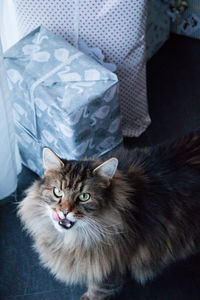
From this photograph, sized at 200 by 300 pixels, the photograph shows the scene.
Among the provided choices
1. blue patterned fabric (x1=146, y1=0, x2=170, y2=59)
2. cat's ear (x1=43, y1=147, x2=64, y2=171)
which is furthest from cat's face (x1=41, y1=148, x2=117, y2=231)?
blue patterned fabric (x1=146, y1=0, x2=170, y2=59)

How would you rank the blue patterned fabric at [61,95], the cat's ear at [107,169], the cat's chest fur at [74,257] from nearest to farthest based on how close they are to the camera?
the cat's ear at [107,169] < the cat's chest fur at [74,257] < the blue patterned fabric at [61,95]

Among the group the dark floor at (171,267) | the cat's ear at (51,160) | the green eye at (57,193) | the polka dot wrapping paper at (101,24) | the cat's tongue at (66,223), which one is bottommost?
the dark floor at (171,267)

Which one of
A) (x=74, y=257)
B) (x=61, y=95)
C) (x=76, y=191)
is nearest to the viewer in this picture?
(x=76, y=191)

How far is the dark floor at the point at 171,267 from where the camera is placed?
155 centimetres

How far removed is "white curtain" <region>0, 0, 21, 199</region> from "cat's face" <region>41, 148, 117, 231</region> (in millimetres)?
468

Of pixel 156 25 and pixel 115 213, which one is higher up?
pixel 156 25

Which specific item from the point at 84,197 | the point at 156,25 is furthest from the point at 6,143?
the point at 156,25

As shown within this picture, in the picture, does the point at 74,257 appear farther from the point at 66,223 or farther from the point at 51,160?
the point at 51,160

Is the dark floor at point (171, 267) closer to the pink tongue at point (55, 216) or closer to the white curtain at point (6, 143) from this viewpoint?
the white curtain at point (6, 143)

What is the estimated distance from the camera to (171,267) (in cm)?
162

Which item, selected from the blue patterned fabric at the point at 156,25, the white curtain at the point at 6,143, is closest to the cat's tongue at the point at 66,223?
the white curtain at the point at 6,143

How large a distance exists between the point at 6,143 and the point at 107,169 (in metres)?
0.66

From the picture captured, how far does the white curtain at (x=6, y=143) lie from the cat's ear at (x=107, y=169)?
23.0 inches

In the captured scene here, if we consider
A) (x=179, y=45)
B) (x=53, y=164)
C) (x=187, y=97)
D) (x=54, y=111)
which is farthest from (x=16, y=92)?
(x=179, y=45)
